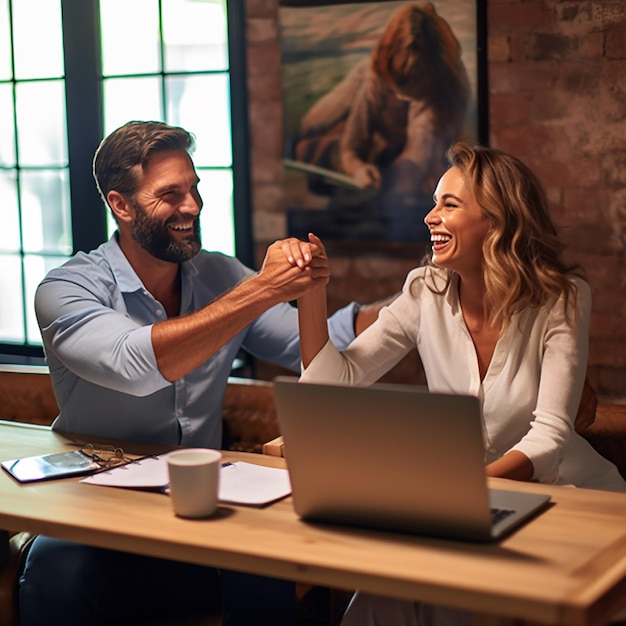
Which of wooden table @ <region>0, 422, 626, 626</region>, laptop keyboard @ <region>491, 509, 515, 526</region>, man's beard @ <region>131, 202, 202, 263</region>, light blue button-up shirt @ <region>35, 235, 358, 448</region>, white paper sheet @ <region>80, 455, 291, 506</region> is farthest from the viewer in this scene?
man's beard @ <region>131, 202, 202, 263</region>

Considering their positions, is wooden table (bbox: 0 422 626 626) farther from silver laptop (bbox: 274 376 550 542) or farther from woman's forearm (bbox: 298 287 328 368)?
woman's forearm (bbox: 298 287 328 368)

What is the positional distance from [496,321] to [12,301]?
265cm

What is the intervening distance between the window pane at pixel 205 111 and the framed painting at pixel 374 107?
13.3 inches

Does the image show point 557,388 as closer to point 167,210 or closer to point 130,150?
point 167,210

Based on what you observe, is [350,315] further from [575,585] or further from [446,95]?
[575,585]

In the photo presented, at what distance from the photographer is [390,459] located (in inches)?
58.2

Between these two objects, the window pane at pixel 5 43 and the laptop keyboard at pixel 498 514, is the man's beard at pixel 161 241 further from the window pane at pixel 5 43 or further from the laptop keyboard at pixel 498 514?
the window pane at pixel 5 43

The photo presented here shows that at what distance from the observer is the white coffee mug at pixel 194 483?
62.9 inches

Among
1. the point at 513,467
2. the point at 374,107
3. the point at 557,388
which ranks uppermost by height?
the point at 374,107

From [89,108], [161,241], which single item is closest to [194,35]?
[89,108]

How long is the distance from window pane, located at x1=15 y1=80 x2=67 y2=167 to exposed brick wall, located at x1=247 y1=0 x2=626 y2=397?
1.82 meters

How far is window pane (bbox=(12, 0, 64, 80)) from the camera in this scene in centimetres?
409

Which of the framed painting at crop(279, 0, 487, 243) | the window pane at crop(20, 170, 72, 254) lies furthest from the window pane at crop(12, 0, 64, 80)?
the framed painting at crop(279, 0, 487, 243)

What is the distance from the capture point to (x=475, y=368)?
7.63 feet
